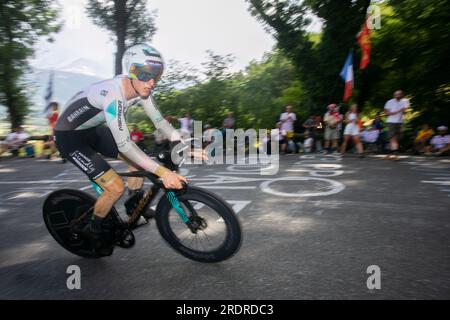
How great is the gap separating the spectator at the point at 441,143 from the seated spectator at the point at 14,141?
14.9 metres

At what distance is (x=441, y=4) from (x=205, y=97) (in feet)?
34.4

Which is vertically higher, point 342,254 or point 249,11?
point 249,11

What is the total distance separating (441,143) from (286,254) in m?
9.37

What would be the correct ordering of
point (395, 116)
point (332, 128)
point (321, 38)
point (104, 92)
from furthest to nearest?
point (321, 38) → point (332, 128) → point (395, 116) → point (104, 92)

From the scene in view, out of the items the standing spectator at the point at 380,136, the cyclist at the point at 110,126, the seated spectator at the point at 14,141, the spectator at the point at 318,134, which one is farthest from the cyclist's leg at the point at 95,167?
the seated spectator at the point at 14,141

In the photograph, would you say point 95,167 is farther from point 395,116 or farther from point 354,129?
point 395,116

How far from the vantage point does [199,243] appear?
335 centimetres

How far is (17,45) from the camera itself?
58.3 ft

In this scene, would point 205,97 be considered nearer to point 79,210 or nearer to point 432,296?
point 79,210

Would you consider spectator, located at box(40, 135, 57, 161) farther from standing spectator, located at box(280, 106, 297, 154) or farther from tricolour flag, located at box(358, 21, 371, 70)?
tricolour flag, located at box(358, 21, 371, 70)

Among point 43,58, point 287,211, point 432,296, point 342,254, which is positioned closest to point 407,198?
point 287,211

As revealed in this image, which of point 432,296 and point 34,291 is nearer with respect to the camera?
point 432,296

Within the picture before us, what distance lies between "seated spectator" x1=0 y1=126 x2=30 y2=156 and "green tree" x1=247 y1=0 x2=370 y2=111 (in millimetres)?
11177

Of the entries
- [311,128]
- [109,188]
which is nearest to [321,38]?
[311,128]
